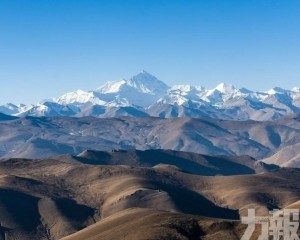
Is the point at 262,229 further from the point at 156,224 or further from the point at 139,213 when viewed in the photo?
the point at 139,213

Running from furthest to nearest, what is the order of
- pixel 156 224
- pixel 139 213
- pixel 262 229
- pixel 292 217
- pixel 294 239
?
pixel 139 213, pixel 156 224, pixel 292 217, pixel 262 229, pixel 294 239

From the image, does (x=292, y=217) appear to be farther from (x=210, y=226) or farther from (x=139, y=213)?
(x=139, y=213)

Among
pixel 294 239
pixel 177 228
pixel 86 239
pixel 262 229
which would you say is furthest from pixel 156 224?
pixel 294 239

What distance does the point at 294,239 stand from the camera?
108 meters

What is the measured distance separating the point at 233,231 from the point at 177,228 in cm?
1307

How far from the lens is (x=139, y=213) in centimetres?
15412

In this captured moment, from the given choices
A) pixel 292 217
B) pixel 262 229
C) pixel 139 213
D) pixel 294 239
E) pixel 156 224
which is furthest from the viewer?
pixel 139 213

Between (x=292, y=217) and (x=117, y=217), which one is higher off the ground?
(x=292, y=217)

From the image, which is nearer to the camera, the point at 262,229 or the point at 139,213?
the point at 262,229

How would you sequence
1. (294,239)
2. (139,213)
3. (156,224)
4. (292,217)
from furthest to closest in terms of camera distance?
(139,213) < (156,224) < (292,217) < (294,239)

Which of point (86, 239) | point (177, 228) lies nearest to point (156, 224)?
point (177, 228)

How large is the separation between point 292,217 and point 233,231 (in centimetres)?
1310

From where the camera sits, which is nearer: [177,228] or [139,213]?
[177,228]

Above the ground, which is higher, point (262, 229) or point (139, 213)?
point (262, 229)
